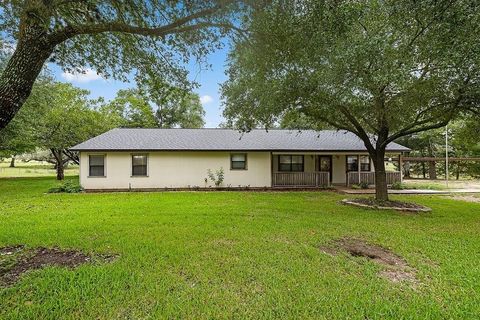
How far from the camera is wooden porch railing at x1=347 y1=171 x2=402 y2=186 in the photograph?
17234mm

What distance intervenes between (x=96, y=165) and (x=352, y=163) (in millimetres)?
16385

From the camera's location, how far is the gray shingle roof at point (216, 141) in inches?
636

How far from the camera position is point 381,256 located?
523 centimetres

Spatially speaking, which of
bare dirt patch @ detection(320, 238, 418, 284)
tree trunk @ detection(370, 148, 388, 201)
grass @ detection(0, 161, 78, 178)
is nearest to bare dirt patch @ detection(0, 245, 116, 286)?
bare dirt patch @ detection(320, 238, 418, 284)

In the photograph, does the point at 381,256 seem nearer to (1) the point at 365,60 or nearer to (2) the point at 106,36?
(1) the point at 365,60

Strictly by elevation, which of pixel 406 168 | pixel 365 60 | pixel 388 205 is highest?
pixel 365 60

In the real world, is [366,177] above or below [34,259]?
above

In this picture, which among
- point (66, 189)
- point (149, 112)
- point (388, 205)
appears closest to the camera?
point (388, 205)

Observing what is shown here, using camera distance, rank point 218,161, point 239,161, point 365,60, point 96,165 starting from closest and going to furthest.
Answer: point 365,60 < point 96,165 < point 218,161 < point 239,161

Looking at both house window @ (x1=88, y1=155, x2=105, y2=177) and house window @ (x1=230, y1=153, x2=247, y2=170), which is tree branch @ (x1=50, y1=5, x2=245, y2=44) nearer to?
house window @ (x1=230, y1=153, x2=247, y2=170)

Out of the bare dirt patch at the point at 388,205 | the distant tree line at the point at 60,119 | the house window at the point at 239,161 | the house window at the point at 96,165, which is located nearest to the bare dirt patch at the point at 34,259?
the distant tree line at the point at 60,119

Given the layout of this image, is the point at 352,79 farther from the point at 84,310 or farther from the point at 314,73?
the point at 84,310

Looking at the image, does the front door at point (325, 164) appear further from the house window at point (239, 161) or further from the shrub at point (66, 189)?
the shrub at point (66, 189)

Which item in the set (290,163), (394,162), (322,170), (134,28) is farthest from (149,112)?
(134,28)
